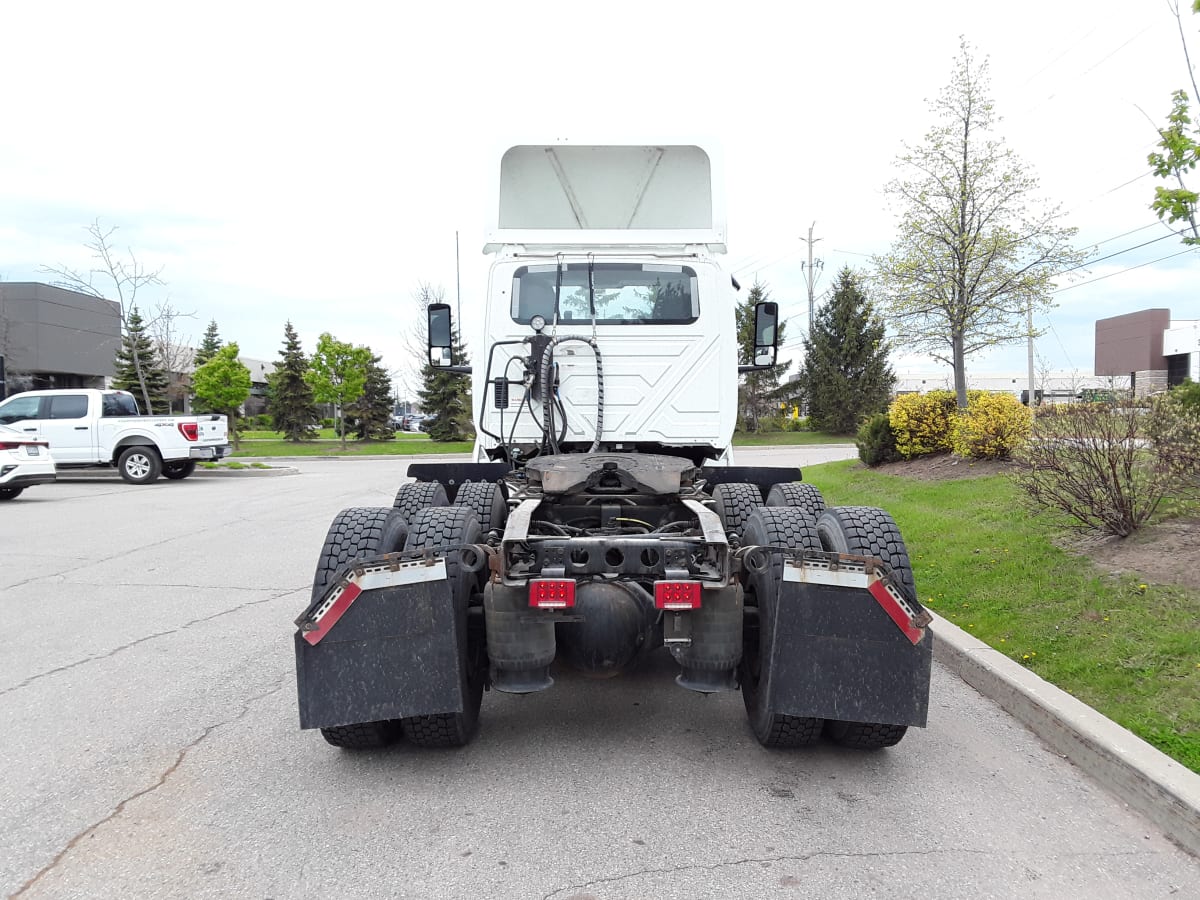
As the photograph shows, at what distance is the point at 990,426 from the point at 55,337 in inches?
1956

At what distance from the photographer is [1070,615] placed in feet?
16.7

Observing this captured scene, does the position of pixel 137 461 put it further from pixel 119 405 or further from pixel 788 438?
pixel 788 438

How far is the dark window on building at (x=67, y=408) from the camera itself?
1762 centimetres

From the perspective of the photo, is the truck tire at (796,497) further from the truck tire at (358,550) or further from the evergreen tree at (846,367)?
the evergreen tree at (846,367)

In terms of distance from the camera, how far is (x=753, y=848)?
2.94 meters

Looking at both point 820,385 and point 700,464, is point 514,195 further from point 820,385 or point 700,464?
point 820,385

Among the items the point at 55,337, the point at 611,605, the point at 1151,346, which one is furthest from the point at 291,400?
the point at 1151,346

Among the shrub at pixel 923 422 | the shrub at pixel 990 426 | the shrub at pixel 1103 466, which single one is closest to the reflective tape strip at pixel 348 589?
the shrub at pixel 1103 466

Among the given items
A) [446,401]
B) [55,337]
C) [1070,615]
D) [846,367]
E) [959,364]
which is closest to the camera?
[1070,615]

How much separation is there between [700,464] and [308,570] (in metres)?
4.47

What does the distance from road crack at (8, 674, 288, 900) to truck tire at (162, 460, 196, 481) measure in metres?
15.8

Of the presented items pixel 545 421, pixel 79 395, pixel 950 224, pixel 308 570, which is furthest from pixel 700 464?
pixel 79 395

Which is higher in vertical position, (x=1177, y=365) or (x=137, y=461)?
(x=1177, y=365)

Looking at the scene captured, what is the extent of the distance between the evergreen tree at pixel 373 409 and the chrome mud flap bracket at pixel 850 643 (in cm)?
4127
